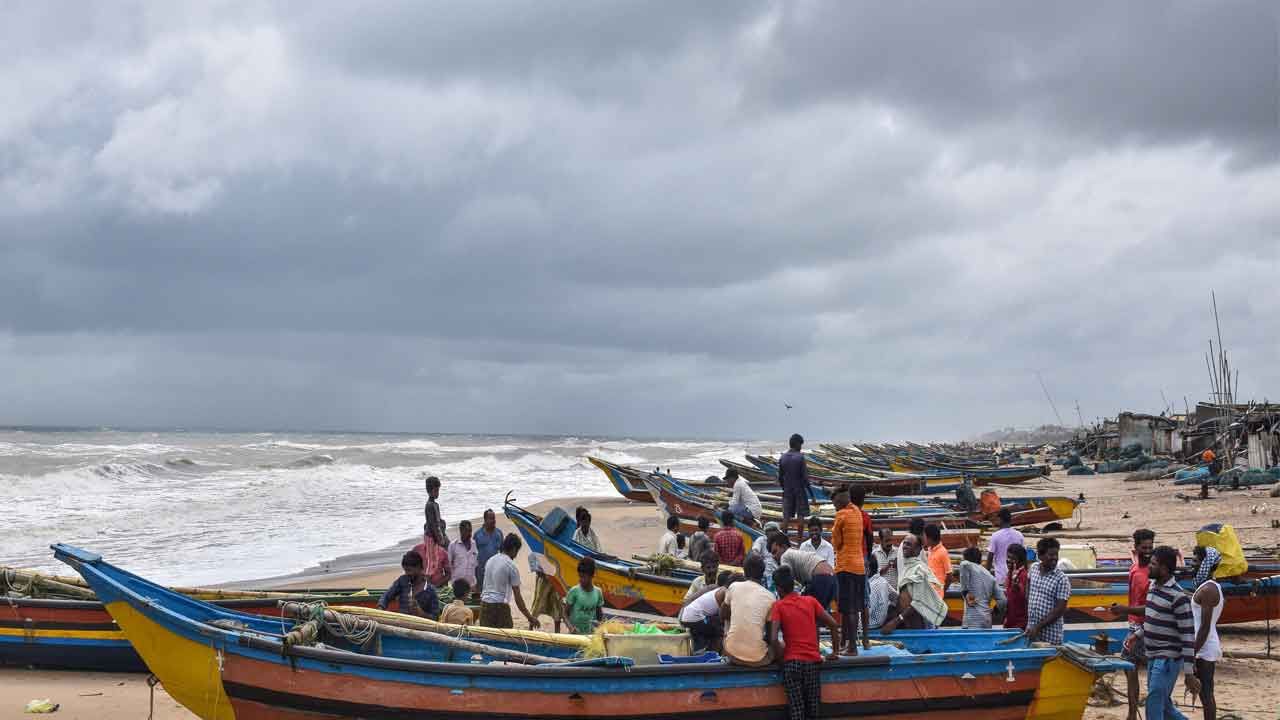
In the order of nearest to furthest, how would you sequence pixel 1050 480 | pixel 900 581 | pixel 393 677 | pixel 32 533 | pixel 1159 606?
1. pixel 1159 606
2. pixel 393 677
3. pixel 900 581
4. pixel 32 533
5. pixel 1050 480

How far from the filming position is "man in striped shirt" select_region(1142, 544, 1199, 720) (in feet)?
21.9

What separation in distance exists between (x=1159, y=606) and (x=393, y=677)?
5.72 m

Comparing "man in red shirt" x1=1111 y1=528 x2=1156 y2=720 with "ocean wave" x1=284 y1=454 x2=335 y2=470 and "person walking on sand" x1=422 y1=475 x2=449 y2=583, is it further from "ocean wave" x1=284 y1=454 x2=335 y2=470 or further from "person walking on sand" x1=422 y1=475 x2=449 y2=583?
"ocean wave" x1=284 y1=454 x2=335 y2=470

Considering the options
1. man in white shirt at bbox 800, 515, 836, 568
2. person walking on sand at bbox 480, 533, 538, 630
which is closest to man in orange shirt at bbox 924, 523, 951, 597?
man in white shirt at bbox 800, 515, 836, 568

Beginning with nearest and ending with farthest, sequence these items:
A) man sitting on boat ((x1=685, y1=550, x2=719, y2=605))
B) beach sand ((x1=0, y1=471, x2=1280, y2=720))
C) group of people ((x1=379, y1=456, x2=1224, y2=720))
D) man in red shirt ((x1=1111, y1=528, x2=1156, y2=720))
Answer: group of people ((x1=379, y1=456, x2=1224, y2=720))
man in red shirt ((x1=1111, y1=528, x2=1156, y2=720))
man sitting on boat ((x1=685, y1=550, x2=719, y2=605))
beach sand ((x1=0, y1=471, x2=1280, y2=720))

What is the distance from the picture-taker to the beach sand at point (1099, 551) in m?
9.19

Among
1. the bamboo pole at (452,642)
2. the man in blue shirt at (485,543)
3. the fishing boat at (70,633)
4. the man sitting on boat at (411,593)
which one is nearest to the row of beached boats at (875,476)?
the man in blue shirt at (485,543)

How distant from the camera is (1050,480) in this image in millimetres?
41844

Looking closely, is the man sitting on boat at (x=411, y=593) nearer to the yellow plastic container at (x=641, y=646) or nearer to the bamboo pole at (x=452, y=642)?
the bamboo pole at (x=452, y=642)

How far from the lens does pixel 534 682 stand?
7.34 meters

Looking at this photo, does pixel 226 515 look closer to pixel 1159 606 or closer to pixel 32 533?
pixel 32 533

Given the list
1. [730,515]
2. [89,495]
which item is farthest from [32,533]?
[730,515]

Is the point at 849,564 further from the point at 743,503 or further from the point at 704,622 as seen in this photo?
the point at 743,503

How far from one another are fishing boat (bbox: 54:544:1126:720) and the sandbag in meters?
2.48
